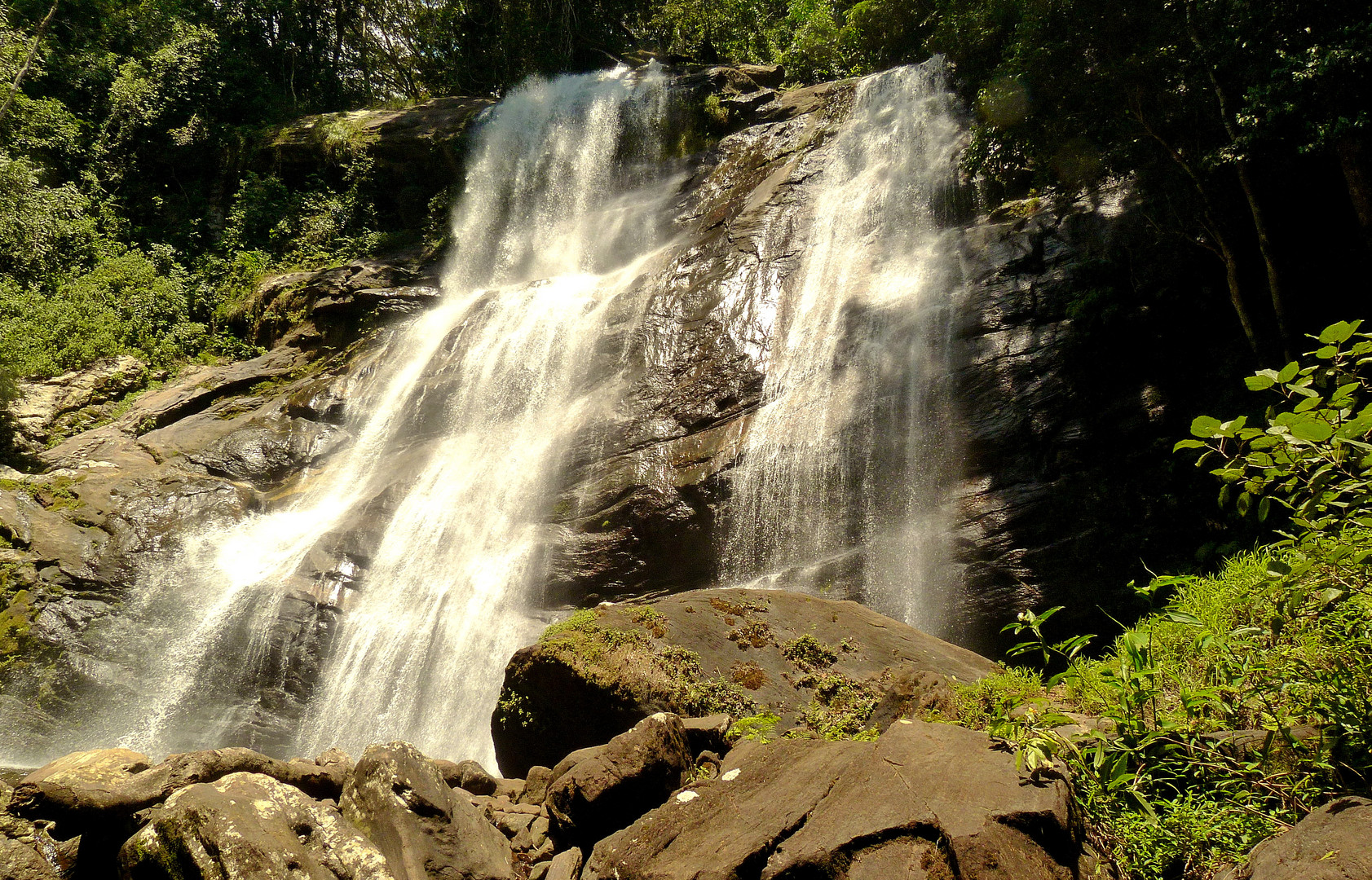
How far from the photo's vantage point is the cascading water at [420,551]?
30.2 ft

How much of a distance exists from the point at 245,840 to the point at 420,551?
26.0 feet

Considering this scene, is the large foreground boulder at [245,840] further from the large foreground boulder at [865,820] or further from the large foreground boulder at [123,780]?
the large foreground boulder at [865,820]

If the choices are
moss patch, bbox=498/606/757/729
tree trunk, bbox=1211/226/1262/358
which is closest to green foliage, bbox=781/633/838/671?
moss patch, bbox=498/606/757/729

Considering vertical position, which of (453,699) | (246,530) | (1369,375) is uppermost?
(1369,375)

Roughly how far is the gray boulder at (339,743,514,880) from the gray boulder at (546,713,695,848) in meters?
0.40

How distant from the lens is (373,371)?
1544 cm

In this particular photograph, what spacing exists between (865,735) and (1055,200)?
928cm

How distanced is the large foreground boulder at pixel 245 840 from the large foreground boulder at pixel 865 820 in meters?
1.19

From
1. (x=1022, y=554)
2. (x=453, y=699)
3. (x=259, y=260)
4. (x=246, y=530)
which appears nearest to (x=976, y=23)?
(x=1022, y=554)

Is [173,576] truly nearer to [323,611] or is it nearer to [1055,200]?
[323,611]

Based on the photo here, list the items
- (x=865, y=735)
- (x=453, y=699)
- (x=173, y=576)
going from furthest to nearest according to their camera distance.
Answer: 1. (x=173, y=576)
2. (x=453, y=699)
3. (x=865, y=735)

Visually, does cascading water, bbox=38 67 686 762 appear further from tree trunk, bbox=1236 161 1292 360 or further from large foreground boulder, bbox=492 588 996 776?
tree trunk, bbox=1236 161 1292 360

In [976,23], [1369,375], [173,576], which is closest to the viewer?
[1369,375]

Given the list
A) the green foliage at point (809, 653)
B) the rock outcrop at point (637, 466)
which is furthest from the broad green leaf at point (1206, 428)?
the green foliage at point (809, 653)
